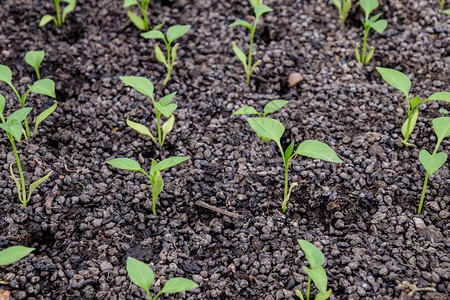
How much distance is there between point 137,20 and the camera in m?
2.44

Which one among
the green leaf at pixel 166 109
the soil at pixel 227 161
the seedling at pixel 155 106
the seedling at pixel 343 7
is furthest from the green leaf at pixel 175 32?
the seedling at pixel 343 7

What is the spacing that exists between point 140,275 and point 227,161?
0.67m

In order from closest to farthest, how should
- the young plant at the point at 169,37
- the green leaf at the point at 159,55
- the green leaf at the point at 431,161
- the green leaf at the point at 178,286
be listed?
the green leaf at the point at 178,286
the green leaf at the point at 431,161
the young plant at the point at 169,37
the green leaf at the point at 159,55

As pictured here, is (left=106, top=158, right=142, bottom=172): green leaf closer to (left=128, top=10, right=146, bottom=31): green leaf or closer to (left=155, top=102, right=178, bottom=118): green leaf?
(left=155, top=102, right=178, bottom=118): green leaf

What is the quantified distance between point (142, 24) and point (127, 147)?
74 centimetres

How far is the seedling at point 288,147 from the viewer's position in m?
1.63

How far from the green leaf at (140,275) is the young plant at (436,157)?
917 millimetres

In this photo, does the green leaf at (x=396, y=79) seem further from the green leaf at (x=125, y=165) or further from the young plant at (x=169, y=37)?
the green leaf at (x=125, y=165)

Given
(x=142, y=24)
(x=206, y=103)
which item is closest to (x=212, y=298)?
(x=206, y=103)

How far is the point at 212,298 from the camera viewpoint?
61.4 inches

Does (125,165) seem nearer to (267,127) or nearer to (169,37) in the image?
(267,127)

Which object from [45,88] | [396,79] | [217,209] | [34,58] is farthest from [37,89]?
[396,79]

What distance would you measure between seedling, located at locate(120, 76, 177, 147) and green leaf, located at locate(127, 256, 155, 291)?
0.58 meters

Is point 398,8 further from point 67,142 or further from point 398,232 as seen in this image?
point 67,142
